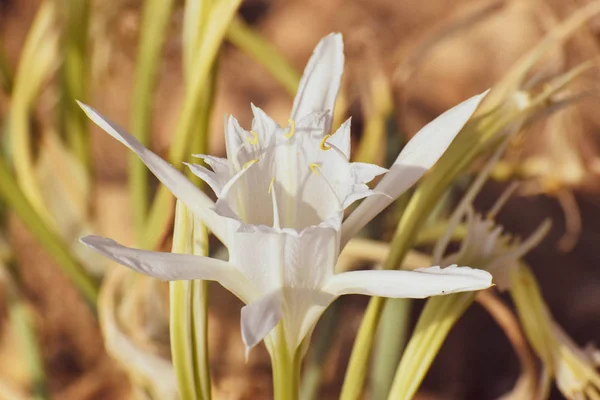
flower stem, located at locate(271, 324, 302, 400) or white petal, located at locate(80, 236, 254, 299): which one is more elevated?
white petal, located at locate(80, 236, 254, 299)

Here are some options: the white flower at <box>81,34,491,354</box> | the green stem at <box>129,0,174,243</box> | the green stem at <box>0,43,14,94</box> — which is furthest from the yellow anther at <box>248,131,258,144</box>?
the green stem at <box>0,43,14,94</box>

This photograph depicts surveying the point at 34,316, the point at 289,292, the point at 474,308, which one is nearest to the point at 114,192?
the point at 34,316

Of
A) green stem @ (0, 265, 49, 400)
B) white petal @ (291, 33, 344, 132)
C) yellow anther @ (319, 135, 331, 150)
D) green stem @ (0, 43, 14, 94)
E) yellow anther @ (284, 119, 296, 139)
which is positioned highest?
green stem @ (0, 43, 14, 94)

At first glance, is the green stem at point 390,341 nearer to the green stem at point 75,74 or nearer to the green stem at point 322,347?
the green stem at point 322,347

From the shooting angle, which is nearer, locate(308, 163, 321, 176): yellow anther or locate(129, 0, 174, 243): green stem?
locate(308, 163, 321, 176): yellow anther

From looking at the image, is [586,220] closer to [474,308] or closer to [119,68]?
[474,308]

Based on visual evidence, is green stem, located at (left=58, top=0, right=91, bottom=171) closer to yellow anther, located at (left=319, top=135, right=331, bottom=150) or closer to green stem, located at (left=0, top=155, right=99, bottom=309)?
green stem, located at (left=0, top=155, right=99, bottom=309)

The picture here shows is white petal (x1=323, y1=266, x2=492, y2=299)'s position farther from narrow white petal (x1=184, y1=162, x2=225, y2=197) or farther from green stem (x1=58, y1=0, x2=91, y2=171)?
green stem (x1=58, y1=0, x2=91, y2=171)
